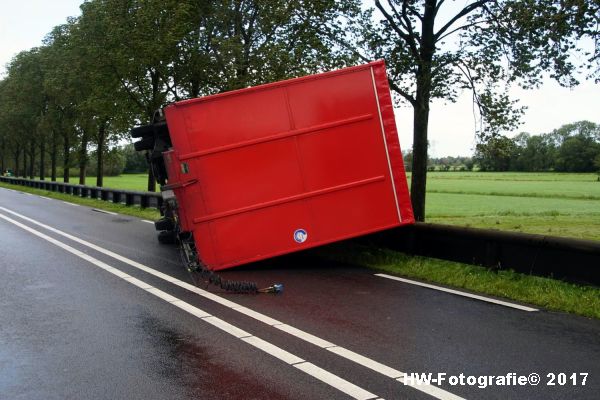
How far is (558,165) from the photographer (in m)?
99.4

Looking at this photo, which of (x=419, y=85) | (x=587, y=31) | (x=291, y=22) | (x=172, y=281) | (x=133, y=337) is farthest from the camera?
(x=291, y=22)

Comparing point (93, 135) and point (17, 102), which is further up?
point (17, 102)

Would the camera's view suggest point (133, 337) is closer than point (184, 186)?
Yes

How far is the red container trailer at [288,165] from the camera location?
8.65m

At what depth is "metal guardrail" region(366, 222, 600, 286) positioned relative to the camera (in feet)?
23.6

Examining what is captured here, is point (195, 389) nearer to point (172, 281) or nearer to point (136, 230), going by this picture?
point (172, 281)

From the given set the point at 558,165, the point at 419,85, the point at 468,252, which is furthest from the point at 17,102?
the point at 558,165

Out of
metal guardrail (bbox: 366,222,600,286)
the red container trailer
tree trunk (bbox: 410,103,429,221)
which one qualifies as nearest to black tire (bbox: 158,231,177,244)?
the red container trailer

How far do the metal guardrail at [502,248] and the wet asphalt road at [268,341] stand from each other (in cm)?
133

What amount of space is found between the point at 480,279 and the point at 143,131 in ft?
20.3

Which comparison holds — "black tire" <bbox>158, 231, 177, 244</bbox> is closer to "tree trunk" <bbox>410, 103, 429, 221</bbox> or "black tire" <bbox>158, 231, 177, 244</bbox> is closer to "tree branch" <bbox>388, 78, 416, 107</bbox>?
"tree trunk" <bbox>410, 103, 429, 221</bbox>

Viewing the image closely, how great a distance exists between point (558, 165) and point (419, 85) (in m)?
96.9

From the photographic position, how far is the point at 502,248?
826 cm

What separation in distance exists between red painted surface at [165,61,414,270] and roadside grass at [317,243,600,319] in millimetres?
895
